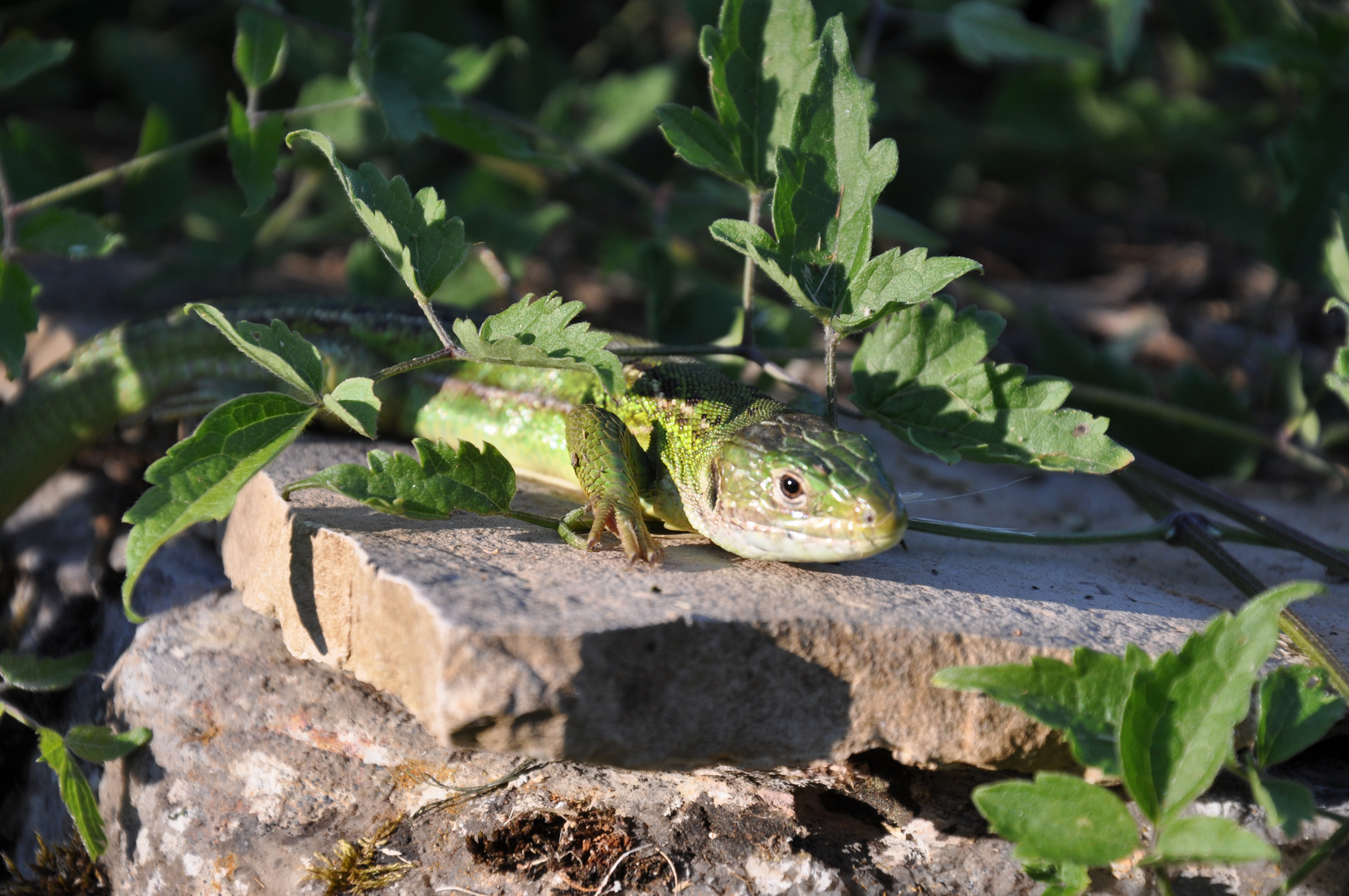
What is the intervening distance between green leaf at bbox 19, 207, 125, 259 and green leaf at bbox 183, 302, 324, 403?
1.33 m

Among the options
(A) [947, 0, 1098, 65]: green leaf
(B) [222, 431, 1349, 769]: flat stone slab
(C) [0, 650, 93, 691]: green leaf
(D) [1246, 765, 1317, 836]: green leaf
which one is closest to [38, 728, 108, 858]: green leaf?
(C) [0, 650, 93, 691]: green leaf

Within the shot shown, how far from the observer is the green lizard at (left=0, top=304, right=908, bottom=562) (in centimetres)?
289

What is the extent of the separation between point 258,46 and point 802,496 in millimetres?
2734

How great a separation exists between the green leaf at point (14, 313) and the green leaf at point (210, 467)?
137 centimetres

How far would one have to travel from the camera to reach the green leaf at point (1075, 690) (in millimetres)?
2283

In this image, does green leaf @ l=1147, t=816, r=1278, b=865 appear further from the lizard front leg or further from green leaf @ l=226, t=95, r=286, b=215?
green leaf @ l=226, t=95, r=286, b=215

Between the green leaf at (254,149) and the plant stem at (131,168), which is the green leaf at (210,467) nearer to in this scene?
the green leaf at (254,149)

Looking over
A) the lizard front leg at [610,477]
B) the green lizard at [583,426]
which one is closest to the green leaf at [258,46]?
the green lizard at [583,426]

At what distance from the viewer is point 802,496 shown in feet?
9.41

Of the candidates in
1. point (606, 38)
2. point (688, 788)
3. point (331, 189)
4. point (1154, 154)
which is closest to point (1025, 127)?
point (1154, 154)

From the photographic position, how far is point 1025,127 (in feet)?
21.5

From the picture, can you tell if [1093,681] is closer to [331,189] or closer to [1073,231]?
[331,189]

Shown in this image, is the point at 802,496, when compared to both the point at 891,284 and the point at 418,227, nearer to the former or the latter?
the point at 891,284

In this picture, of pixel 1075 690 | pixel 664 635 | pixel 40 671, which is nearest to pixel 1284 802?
pixel 1075 690
